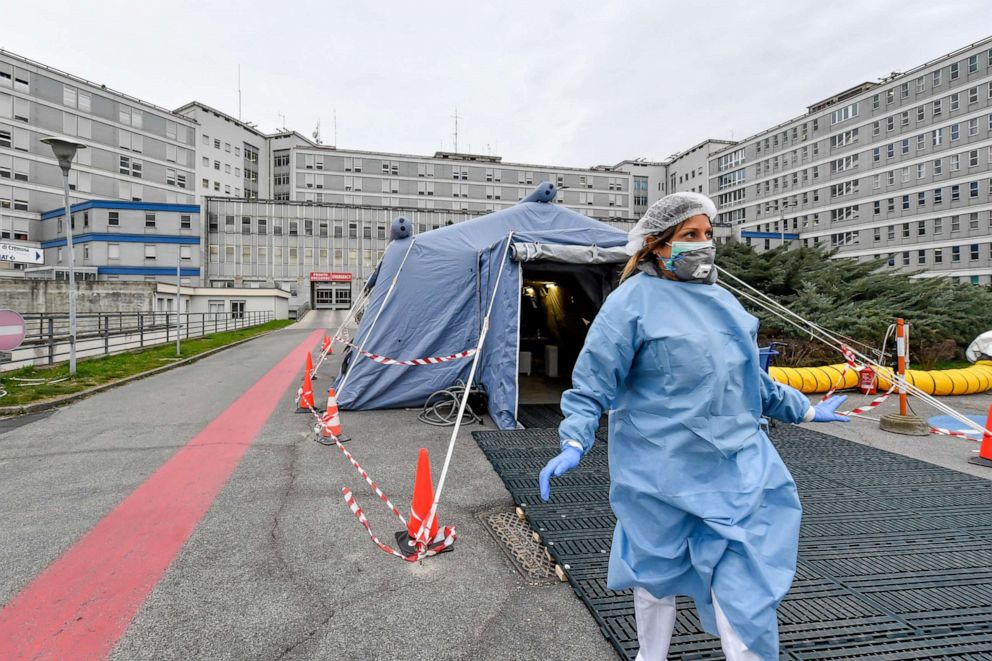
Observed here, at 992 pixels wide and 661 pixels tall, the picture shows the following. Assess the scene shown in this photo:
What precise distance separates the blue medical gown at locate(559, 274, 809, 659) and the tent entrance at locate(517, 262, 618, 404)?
616 centimetres

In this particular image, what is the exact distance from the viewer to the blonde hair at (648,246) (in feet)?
6.89

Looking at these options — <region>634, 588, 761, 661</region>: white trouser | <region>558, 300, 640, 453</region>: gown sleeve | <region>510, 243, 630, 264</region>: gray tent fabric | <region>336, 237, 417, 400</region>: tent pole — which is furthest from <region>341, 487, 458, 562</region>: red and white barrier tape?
<region>336, 237, 417, 400</region>: tent pole

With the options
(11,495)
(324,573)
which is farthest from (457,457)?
(11,495)

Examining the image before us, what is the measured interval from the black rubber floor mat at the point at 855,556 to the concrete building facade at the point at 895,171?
4193 centimetres

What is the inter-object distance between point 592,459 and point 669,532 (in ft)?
12.0

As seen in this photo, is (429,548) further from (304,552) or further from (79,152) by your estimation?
(79,152)

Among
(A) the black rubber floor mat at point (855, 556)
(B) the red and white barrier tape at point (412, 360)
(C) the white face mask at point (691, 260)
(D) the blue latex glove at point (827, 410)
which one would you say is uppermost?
(C) the white face mask at point (691, 260)

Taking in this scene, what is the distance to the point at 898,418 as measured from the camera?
6.91 meters

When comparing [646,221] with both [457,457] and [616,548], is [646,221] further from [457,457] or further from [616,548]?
[457,457]

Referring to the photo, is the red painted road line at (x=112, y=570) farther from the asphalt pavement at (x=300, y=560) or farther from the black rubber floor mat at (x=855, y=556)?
the black rubber floor mat at (x=855, y=556)

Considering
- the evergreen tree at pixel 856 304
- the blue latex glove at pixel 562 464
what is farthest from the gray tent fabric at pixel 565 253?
the evergreen tree at pixel 856 304

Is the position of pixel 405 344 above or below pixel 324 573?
above

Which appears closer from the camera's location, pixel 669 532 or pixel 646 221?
pixel 669 532

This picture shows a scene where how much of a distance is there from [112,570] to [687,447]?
3.62 metres
